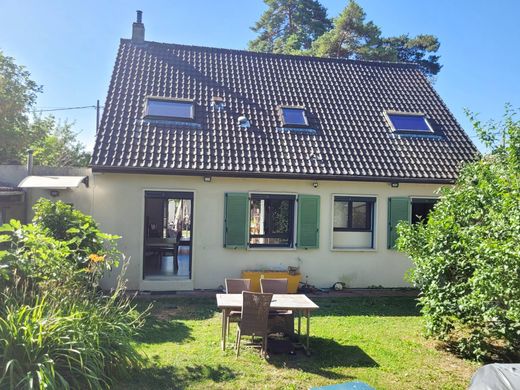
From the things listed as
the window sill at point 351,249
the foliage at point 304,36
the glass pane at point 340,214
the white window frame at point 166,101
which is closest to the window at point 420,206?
the window sill at point 351,249

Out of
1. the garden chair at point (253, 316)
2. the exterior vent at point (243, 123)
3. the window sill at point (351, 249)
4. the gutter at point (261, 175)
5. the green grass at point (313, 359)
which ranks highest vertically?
the exterior vent at point (243, 123)

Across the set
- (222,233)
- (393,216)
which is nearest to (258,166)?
(222,233)

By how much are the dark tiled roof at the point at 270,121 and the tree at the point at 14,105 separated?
439 inches

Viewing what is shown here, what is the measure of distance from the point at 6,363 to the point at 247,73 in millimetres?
11597

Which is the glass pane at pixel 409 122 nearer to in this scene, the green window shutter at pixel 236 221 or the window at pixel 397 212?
the window at pixel 397 212

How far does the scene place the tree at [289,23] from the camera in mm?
32219

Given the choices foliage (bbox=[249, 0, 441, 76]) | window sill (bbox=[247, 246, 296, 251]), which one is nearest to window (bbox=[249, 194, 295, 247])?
window sill (bbox=[247, 246, 296, 251])

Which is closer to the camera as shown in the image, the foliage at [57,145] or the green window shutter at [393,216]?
the green window shutter at [393,216]

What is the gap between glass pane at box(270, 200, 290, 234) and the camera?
37.6 feet

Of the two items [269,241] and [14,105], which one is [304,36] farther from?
[269,241]

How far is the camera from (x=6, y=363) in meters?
4.27

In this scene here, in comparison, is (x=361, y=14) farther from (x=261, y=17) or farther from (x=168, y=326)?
(x=168, y=326)

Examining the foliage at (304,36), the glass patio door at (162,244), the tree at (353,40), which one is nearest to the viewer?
the glass patio door at (162,244)

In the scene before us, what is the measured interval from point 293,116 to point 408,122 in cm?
381
